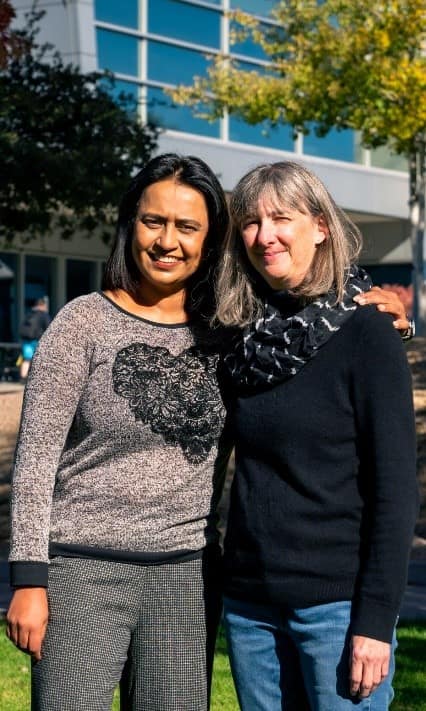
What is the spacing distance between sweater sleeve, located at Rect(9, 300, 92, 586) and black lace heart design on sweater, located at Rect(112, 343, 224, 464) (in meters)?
0.12

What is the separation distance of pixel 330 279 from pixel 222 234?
481mm

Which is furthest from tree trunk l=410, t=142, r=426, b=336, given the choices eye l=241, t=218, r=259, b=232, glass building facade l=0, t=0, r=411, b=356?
eye l=241, t=218, r=259, b=232

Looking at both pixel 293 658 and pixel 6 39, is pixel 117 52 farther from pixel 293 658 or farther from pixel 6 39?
A: pixel 293 658

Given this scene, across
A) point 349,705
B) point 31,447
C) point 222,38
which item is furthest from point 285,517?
point 222,38

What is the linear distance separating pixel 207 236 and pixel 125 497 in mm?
747

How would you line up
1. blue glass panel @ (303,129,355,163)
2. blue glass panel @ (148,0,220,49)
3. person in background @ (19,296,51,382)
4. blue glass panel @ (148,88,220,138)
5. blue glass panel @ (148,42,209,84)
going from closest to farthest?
1. person in background @ (19,296,51,382)
2. blue glass panel @ (148,88,220,138)
3. blue glass panel @ (148,42,209,84)
4. blue glass panel @ (148,0,220,49)
5. blue glass panel @ (303,129,355,163)

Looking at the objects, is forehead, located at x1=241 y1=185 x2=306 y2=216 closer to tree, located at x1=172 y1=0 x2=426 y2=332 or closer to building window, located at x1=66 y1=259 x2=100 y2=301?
tree, located at x1=172 y1=0 x2=426 y2=332

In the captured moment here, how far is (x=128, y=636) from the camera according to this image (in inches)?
122

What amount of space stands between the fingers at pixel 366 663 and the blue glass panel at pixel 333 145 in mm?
28313

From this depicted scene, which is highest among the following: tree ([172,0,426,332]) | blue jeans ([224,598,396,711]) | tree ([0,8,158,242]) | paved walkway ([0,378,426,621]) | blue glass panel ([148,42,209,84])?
blue glass panel ([148,42,209,84])

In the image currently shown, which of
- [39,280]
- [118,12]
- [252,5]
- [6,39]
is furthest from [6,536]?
[252,5]

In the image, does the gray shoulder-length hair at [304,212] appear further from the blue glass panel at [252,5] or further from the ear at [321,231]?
the blue glass panel at [252,5]

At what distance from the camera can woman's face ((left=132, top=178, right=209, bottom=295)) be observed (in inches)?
126

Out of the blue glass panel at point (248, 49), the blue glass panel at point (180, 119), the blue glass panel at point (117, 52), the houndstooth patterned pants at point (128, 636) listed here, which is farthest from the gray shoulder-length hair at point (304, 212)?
the blue glass panel at point (248, 49)
